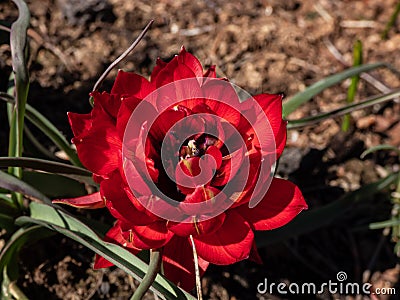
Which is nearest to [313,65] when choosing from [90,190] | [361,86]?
[361,86]

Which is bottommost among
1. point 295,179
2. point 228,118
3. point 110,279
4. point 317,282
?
point 317,282

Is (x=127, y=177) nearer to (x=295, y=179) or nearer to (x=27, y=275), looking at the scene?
(x=27, y=275)

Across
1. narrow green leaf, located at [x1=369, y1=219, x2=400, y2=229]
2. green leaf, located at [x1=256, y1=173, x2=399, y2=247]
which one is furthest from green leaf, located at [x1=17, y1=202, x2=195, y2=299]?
narrow green leaf, located at [x1=369, y1=219, x2=400, y2=229]

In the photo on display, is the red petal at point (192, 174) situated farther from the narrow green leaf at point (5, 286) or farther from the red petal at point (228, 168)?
the narrow green leaf at point (5, 286)

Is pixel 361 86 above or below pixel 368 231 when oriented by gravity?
above

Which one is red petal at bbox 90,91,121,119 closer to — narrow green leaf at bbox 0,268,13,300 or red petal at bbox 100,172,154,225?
red petal at bbox 100,172,154,225

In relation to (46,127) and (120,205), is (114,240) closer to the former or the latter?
(120,205)
